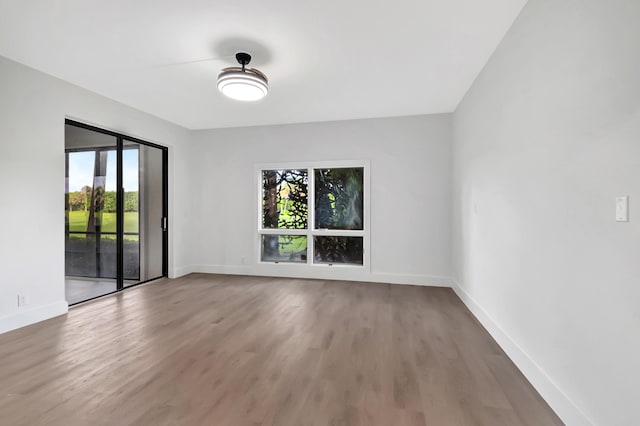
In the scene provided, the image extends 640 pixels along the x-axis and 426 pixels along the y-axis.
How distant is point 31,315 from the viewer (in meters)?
3.15

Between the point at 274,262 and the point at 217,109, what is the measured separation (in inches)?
109

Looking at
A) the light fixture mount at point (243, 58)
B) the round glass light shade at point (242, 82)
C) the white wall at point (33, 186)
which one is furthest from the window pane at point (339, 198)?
the white wall at point (33, 186)

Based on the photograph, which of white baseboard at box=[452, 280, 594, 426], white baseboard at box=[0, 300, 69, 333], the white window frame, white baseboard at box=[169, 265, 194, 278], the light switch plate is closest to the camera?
the light switch plate

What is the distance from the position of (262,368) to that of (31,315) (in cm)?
278

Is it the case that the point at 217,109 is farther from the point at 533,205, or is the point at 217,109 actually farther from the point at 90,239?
the point at 533,205

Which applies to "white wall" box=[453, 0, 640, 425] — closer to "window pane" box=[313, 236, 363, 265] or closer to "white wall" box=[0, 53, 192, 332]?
"window pane" box=[313, 236, 363, 265]

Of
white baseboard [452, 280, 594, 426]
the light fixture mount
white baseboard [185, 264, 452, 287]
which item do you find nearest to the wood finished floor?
white baseboard [452, 280, 594, 426]

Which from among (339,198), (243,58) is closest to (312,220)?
(339,198)

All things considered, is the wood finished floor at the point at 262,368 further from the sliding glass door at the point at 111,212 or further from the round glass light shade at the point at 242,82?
the round glass light shade at the point at 242,82

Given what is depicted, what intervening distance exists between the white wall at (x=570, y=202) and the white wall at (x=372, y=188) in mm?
1867

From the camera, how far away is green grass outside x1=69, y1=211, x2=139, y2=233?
12.7 feet

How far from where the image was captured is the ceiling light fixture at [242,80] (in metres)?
2.90

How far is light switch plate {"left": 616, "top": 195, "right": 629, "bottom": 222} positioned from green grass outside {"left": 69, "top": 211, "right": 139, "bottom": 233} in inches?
205

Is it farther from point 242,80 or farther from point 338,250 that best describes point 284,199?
point 242,80
